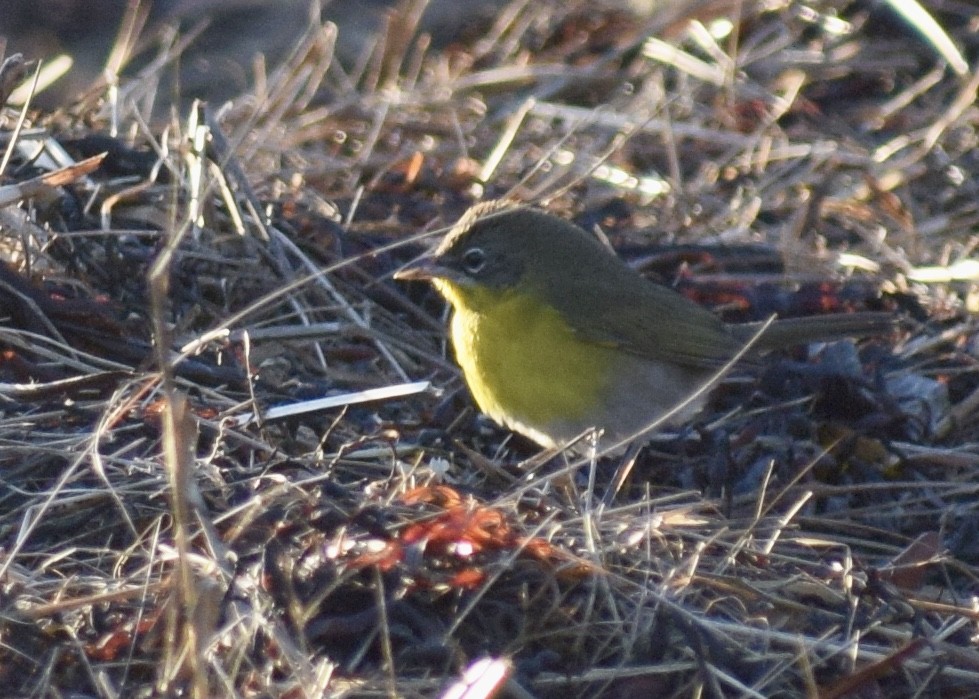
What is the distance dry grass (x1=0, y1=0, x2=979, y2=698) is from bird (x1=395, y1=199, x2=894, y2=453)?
0.65ft

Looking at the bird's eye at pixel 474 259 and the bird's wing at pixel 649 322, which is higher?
the bird's eye at pixel 474 259

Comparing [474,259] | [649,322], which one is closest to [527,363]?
[474,259]

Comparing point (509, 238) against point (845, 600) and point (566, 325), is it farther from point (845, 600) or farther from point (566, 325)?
point (845, 600)

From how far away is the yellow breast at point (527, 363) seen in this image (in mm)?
5504

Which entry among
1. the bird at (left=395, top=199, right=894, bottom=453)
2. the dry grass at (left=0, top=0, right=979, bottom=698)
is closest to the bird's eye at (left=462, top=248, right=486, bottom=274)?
the bird at (left=395, top=199, right=894, bottom=453)

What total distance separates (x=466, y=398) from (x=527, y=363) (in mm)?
341

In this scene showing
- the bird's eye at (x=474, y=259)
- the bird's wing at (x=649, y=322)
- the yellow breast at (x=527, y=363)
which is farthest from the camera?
the bird's wing at (x=649, y=322)

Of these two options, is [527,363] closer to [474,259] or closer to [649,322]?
[474,259]

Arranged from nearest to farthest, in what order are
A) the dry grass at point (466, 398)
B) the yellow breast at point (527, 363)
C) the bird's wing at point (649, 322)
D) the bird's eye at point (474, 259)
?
the dry grass at point (466, 398) < the yellow breast at point (527, 363) < the bird's eye at point (474, 259) < the bird's wing at point (649, 322)

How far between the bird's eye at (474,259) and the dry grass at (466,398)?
26cm

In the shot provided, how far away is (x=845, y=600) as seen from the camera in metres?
4.02

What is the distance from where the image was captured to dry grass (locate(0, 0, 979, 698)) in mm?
3666

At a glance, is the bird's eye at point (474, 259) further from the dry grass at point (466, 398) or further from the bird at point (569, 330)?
the dry grass at point (466, 398)

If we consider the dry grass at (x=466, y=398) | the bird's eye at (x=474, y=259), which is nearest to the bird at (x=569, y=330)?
the bird's eye at (x=474, y=259)
